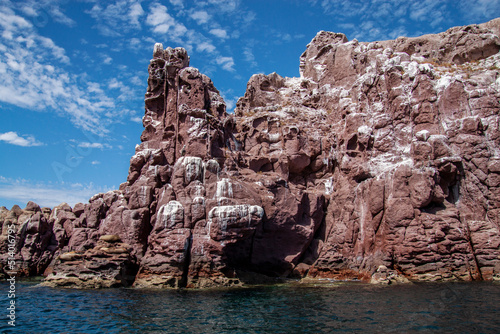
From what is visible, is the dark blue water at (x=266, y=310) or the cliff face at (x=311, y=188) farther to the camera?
the cliff face at (x=311, y=188)

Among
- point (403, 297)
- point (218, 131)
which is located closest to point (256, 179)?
point (218, 131)

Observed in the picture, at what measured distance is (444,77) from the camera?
34.3 meters

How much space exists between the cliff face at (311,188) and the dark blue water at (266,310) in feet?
12.2

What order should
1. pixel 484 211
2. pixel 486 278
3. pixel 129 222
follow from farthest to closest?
pixel 129 222
pixel 484 211
pixel 486 278

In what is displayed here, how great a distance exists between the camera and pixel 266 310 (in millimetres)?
18891

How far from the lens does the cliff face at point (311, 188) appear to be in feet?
91.9

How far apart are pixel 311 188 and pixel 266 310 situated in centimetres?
2172

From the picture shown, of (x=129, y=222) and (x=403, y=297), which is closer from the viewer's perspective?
(x=403, y=297)

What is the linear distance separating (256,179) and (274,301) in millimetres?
14805

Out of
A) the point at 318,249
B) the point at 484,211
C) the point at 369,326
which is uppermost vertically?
the point at 484,211

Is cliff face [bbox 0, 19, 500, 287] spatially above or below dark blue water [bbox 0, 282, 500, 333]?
above

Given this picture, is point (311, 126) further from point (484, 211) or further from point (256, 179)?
point (484, 211)

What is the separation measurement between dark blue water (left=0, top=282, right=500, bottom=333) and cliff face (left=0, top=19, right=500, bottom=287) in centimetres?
372

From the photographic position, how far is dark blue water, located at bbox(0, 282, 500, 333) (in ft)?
49.9
